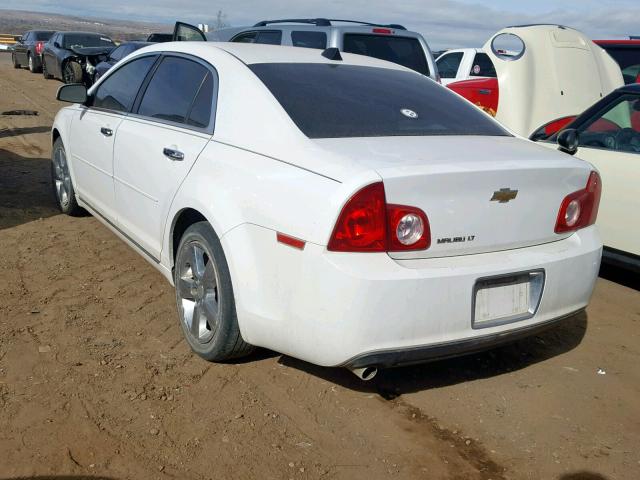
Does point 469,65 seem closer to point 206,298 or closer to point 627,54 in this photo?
point 627,54

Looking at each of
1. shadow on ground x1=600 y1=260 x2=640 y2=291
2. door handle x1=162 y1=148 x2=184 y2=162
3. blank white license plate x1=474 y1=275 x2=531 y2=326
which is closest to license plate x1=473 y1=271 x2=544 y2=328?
blank white license plate x1=474 y1=275 x2=531 y2=326

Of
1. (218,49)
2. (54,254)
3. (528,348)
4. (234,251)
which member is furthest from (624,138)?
(54,254)

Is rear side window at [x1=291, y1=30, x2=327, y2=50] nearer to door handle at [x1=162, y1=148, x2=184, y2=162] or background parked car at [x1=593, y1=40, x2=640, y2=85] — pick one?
background parked car at [x1=593, y1=40, x2=640, y2=85]

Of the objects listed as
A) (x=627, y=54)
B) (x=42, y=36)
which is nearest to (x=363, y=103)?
(x=627, y=54)

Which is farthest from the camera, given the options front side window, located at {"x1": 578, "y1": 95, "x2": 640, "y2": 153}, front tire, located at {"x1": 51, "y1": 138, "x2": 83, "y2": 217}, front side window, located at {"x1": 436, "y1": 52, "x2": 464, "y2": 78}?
front side window, located at {"x1": 436, "y1": 52, "x2": 464, "y2": 78}

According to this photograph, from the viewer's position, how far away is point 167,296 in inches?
178

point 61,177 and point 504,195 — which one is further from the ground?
point 504,195

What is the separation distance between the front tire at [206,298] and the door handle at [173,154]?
40 cm

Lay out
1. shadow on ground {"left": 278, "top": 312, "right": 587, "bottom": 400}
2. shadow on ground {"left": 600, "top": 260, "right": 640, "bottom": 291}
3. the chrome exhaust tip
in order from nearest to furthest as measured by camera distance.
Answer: the chrome exhaust tip < shadow on ground {"left": 278, "top": 312, "right": 587, "bottom": 400} < shadow on ground {"left": 600, "top": 260, "right": 640, "bottom": 291}

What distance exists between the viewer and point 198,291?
367 cm

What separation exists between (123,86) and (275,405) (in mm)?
2724

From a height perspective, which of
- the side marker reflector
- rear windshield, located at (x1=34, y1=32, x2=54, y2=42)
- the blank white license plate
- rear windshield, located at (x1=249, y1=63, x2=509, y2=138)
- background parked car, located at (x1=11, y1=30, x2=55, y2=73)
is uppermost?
rear windshield, located at (x1=249, y1=63, x2=509, y2=138)

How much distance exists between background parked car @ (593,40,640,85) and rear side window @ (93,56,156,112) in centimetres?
695

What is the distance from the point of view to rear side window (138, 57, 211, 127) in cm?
398
